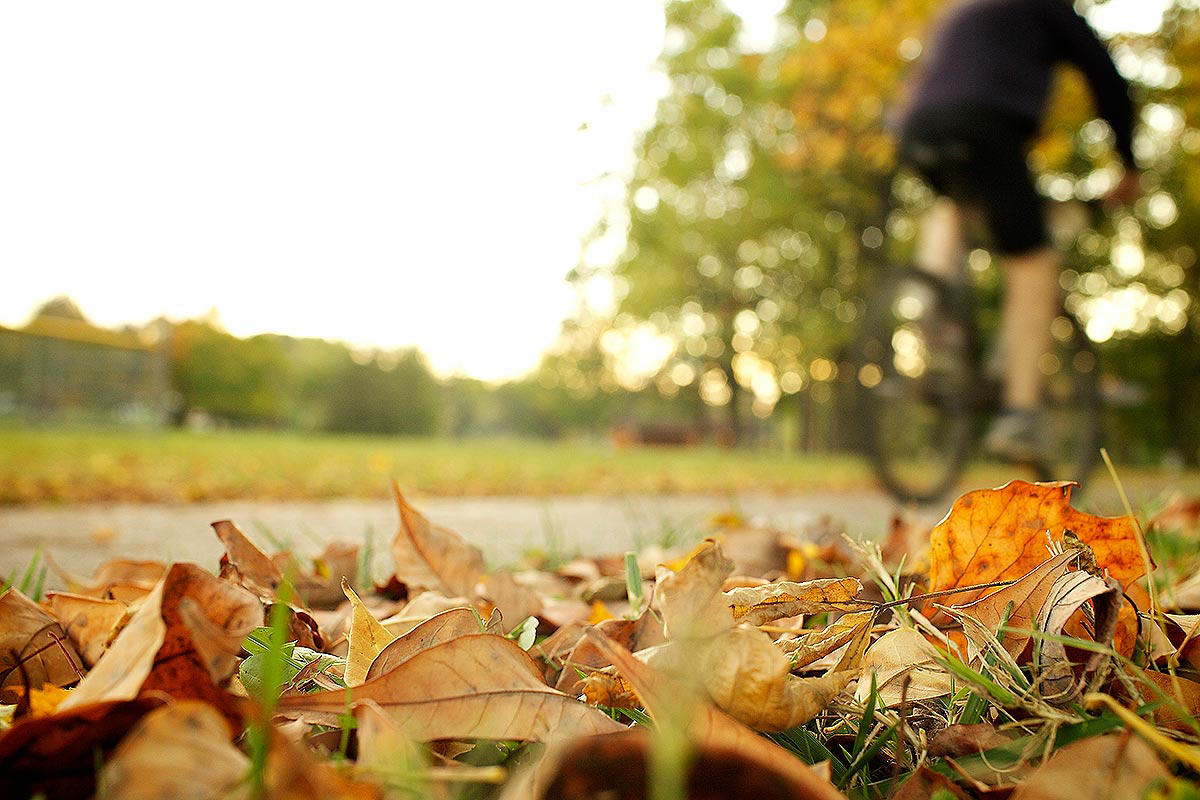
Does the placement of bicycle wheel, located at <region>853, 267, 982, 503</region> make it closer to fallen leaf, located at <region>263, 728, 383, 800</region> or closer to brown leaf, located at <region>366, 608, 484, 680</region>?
brown leaf, located at <region>366, 608, 484, 680</region>

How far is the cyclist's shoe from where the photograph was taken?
3.46 m

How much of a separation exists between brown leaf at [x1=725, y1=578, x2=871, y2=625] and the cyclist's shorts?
3133mm

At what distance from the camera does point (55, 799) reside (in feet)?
1.51

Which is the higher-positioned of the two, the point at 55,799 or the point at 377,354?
the point at 377,354

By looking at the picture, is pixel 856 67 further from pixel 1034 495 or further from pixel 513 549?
pixel 1034 495

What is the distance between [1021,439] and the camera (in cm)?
347

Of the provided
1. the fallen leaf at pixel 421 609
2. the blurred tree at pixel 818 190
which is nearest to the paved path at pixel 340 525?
the fallen leaf at pixel 421 609

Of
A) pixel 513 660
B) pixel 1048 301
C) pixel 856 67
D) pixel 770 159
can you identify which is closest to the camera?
pixel 513 660

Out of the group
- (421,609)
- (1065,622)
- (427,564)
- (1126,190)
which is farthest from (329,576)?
(1126,190)

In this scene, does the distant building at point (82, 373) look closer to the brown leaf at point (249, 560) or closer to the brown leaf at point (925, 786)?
the brown leaf at point (249, 560)

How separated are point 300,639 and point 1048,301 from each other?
3576 millimetres

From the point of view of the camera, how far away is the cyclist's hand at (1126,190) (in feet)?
11.5

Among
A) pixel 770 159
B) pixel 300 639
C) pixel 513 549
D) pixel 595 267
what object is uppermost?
pixel 770 159

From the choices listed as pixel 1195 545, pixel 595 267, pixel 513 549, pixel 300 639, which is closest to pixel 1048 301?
pixel 1195 545
